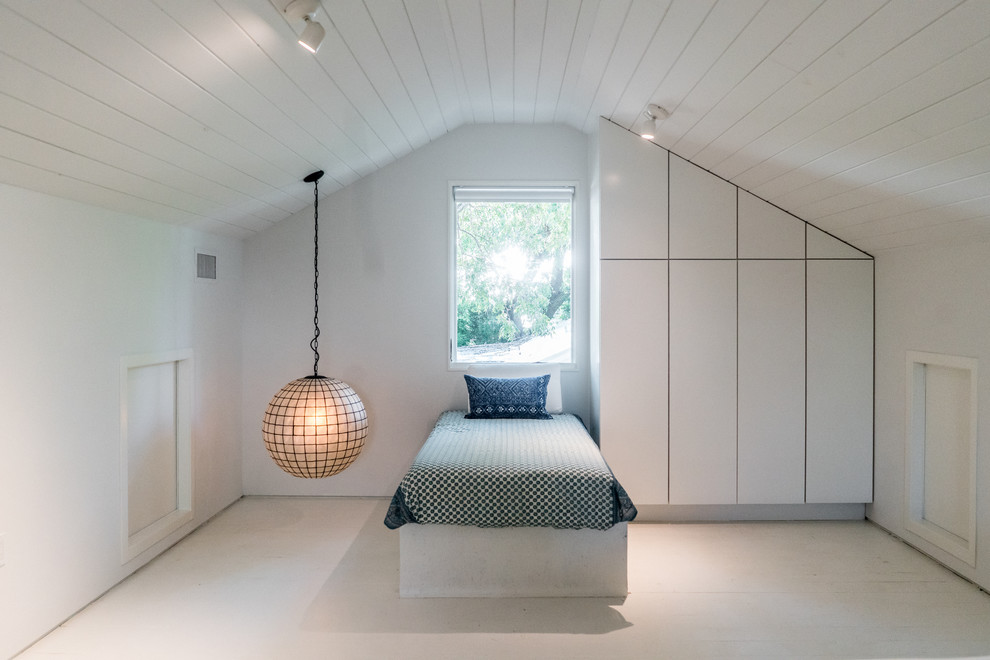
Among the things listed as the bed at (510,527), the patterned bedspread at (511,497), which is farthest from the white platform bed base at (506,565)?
the patterned bedspread at (511,497)

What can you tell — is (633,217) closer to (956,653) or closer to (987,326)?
(987,326)

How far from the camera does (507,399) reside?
3.91 meters

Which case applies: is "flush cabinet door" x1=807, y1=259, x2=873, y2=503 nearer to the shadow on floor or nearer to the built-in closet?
the built-in closet

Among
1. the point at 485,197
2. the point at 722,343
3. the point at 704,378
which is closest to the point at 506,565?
the point at 704,378

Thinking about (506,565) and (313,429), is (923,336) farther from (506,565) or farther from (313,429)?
(313,429)

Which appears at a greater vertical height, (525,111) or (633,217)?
(525,111)

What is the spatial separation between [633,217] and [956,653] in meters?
2.54

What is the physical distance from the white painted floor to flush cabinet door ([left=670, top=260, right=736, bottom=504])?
1.30ft

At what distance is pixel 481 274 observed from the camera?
4312mm

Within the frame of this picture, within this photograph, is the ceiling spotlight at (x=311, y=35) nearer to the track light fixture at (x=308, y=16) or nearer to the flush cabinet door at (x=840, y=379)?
the track light fixture at (x=308, y=16)

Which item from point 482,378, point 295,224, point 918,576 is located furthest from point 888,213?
point 295,224

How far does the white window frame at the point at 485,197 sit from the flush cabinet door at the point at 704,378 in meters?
0.78

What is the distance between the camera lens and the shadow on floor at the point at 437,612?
2.52 meters

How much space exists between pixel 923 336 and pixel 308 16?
332cm
